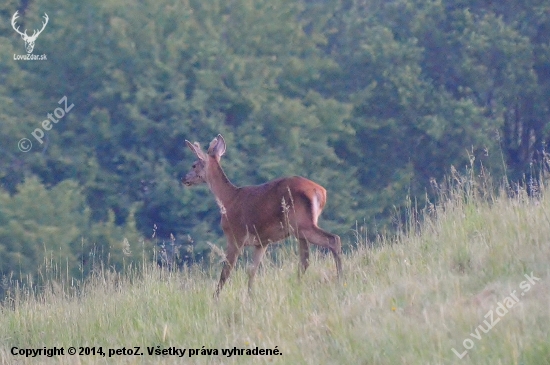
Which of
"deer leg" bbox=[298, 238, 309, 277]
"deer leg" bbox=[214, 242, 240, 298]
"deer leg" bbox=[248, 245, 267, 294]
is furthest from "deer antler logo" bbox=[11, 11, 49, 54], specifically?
"deer leg" bbox=[298, 238, 309, 277]

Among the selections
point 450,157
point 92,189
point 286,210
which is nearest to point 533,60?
point 450,157

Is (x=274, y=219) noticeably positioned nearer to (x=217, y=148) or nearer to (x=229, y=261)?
(x=229, y=261)

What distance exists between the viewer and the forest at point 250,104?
79.4 feet

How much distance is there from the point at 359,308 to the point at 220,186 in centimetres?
376

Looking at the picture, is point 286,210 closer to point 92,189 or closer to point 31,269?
point 31,269

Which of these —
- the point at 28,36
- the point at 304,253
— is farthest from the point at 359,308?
the point at 28,36

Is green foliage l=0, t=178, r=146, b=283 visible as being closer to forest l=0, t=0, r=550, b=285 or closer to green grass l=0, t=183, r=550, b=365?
forest l=0, t=0, r=550, b=285

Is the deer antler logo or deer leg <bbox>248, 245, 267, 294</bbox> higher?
the deer antler logo

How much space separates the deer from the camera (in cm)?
862

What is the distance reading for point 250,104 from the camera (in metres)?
26.0

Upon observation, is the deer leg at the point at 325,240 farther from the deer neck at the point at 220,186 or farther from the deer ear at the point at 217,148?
the deer ear at the point at 217,148

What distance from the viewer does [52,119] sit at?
82.4 ft

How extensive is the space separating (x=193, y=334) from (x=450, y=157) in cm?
1918

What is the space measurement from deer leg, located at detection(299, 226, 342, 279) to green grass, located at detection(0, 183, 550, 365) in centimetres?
17
